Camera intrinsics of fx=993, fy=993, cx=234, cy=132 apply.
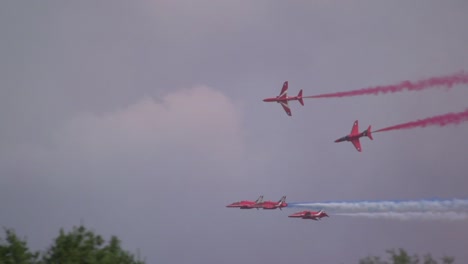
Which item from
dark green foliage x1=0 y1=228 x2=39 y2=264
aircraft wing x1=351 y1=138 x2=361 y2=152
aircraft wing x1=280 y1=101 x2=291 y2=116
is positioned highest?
aircraft wing x1=280 y1=101 x2=291 y2=116

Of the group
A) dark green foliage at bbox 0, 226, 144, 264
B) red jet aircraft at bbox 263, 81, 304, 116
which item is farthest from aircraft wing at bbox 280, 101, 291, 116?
dark green foliage at bbox 0, 226, 144, 264

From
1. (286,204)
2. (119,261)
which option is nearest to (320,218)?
(286,204)

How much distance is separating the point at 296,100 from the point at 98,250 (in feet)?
126

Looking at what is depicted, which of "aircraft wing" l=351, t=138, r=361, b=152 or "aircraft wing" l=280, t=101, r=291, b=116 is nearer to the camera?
"aircraft wing" l=351, t=138, r=361, b=152

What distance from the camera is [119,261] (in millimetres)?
79562

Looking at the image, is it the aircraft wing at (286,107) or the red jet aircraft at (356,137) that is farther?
the aircraft wing at (286,107)

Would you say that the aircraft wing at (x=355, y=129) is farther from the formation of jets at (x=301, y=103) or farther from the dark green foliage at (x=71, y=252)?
the dark green foliage at (x=71, y=252)

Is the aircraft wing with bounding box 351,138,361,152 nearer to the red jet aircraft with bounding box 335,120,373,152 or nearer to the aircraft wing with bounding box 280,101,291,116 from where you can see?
the red jet aircraft with bounding box 335,120,373,152

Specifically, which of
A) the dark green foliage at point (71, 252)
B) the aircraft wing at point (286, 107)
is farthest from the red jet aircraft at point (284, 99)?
the dark green foliage at point (71, 252)

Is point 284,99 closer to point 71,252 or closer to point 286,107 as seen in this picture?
point 286,107

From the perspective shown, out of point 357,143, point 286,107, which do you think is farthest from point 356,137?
point 286,107

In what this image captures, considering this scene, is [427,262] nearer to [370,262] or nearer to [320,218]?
[370,262]

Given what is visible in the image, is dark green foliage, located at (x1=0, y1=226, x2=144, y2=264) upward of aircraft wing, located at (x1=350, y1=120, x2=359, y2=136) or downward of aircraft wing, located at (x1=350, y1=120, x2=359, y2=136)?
downward

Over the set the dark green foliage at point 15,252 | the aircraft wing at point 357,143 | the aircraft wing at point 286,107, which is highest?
the aircraft wing at point 286,107
